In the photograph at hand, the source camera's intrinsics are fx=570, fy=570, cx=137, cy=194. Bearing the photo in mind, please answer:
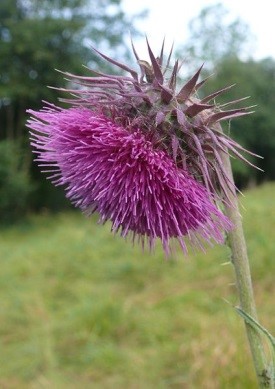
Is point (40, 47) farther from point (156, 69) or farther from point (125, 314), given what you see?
point (156, 69)

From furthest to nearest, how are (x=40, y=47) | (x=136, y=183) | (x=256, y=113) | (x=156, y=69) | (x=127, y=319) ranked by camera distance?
(x=256, y=113) < (x=40, y=47) < (x=127, y=319) < (x=156, y=69) < (x=136, y=183)

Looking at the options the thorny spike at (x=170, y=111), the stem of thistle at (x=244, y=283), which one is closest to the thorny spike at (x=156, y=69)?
the thorny spike at (x=170, y=111)

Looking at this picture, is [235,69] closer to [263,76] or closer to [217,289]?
[263,76]

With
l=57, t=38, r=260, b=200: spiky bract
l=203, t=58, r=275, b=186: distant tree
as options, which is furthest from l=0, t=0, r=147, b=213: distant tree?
l=57, t=38, r=260, b=200: spiky bract

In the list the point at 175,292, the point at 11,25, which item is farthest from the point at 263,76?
the point at 175,292

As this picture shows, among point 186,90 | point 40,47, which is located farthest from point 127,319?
point 40,47

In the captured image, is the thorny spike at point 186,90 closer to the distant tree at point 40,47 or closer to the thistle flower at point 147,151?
the thistle flower at point 147,151

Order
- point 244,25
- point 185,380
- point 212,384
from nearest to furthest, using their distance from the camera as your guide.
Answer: point 212,384
point 185,380
point 244,25
